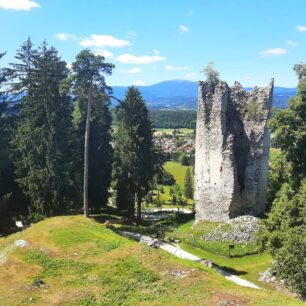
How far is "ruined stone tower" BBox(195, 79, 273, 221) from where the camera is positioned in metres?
38.0

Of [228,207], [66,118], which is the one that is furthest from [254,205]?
[66,118]

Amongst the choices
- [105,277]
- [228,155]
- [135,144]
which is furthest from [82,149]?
[105,277]

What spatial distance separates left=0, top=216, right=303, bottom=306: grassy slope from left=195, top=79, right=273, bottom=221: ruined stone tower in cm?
1360

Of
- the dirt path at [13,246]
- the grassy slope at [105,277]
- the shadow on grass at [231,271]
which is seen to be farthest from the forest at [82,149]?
the dirt path at [13,246]

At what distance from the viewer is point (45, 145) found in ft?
125

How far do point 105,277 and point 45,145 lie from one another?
1836 cm

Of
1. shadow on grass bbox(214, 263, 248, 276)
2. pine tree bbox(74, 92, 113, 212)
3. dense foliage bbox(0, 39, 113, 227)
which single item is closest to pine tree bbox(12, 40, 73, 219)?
dense foliage bbox(0, 39, 113, 227)

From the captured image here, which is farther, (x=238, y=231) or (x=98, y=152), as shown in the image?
(x=98, y=152)

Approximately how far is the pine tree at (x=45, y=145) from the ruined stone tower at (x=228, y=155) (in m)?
12.2

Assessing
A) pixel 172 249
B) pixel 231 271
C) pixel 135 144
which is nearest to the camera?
pixel 231 271

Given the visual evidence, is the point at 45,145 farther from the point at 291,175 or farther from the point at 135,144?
the point at 291,175

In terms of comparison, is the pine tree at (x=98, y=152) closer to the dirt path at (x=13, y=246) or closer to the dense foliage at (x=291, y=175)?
the dirt path at (x=13, y=246)

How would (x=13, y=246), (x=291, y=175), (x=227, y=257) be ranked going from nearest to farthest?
(x=13, y=246) < (x=291, y=175) < (x=227, y=257)

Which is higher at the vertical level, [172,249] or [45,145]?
[45,145]
